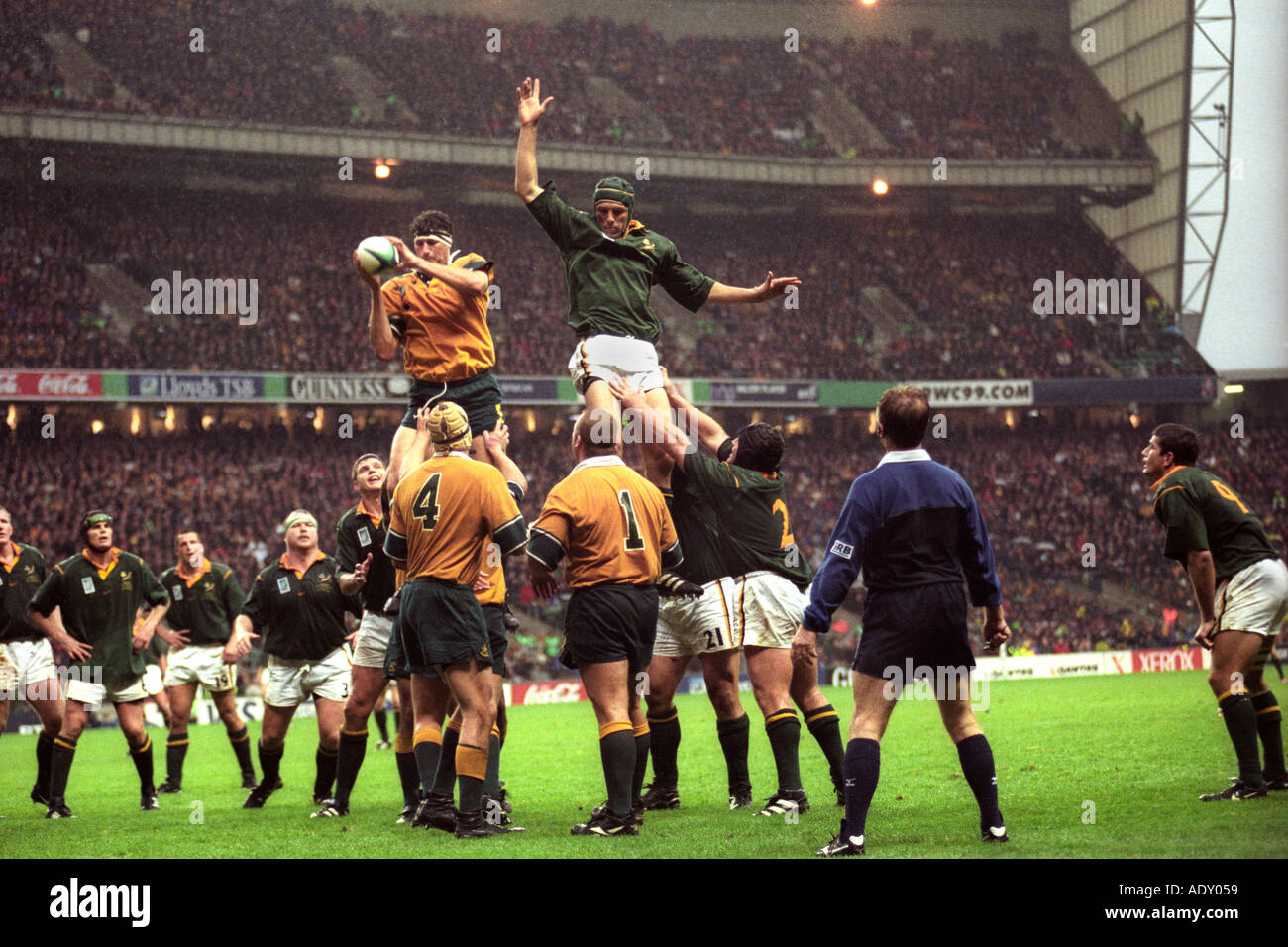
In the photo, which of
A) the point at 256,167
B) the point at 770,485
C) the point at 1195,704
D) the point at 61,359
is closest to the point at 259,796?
the point at 770,485

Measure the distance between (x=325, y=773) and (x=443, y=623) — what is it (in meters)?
3.63

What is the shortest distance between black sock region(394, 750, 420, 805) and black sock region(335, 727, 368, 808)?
57 centimetres

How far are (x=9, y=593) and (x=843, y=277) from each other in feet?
113

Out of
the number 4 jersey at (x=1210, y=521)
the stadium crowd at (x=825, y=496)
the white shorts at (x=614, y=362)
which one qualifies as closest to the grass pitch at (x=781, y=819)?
the number 4 jersey at (x=1210, y=521)

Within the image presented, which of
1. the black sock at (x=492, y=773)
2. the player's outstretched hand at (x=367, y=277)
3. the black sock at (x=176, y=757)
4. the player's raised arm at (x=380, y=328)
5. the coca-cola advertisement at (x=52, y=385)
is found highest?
the coca-cola advertisement at (x=52, y=385)

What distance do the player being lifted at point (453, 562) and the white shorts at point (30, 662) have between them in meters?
5.65

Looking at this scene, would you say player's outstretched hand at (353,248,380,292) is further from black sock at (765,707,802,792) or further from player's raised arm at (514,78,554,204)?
black sock at (765,707,802,792)

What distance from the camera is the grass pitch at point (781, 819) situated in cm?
698

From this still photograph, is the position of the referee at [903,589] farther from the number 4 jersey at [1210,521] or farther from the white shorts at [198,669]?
the white shorts at [198,669]

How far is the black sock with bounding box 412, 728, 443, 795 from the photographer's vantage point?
27.0ft

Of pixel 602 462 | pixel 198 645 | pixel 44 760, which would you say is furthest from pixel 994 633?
pixel 198 645

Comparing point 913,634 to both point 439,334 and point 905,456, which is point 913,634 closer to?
point 905,456

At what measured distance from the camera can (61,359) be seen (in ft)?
108

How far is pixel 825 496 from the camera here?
38219mm
